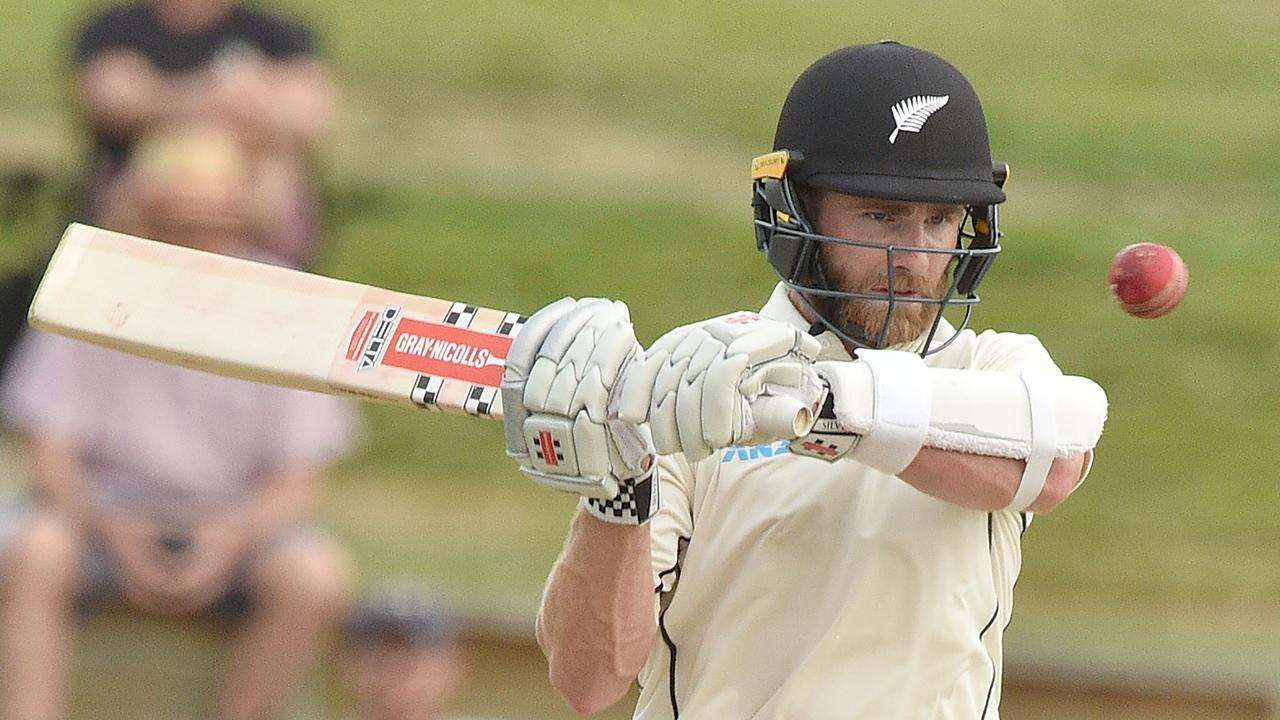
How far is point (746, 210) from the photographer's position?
7547 mm

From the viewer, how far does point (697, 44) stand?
8.27 metres

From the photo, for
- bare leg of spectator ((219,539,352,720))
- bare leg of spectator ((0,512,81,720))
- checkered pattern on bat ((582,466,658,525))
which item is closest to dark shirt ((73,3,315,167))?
bare leg of spectator ((0,512,81,720))

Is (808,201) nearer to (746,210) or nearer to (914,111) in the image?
(914,111)

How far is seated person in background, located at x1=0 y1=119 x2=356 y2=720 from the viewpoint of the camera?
4.51 metres

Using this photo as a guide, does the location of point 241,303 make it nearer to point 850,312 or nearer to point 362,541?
point 850,312

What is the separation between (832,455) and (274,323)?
0.73m

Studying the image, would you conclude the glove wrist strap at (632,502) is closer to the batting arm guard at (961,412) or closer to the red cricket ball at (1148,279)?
the batting arm guard at (961,412)

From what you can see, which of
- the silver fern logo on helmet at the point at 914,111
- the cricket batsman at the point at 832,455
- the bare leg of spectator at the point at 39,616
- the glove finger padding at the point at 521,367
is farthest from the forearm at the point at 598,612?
the bare leg of spectator at the point at 39,616

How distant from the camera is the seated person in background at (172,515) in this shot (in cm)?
451

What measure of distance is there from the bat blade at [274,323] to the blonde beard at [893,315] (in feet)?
1.20

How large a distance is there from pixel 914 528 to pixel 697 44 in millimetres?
6362

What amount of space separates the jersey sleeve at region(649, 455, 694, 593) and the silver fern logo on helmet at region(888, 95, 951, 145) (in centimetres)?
43

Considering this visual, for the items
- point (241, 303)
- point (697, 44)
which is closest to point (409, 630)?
point (241, 303)

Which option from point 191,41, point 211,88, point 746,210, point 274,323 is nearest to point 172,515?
point 211,88
